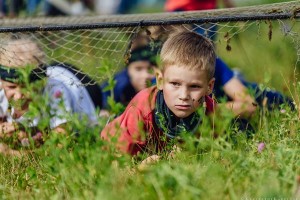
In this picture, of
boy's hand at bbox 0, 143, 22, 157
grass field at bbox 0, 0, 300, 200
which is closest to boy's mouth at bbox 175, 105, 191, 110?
grass field at bbox 0, 0, 300, 200

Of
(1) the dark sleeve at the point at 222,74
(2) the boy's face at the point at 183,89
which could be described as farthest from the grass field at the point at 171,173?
(1) the dark sleeve at the point at 222,74

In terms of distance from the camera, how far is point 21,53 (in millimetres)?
5164

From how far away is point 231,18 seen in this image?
429 cm

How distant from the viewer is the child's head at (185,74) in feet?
13.6

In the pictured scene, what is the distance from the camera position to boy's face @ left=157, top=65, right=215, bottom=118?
4.14m

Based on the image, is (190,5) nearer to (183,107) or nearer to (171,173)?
(183,107)

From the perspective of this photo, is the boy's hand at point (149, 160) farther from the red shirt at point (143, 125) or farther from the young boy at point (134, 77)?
the young boy at point (134, 77)

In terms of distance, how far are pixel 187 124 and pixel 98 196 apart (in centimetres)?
Result: 142

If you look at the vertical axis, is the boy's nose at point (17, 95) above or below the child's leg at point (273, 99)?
above

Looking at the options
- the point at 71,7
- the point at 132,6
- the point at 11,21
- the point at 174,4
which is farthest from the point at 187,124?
the point at 132,6

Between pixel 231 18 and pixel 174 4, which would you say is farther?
pixel 174 4

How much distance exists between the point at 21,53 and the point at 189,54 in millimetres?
1423

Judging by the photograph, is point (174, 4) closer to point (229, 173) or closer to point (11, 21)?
point (11, 21)

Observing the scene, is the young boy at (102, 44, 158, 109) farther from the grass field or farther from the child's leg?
the grass field
